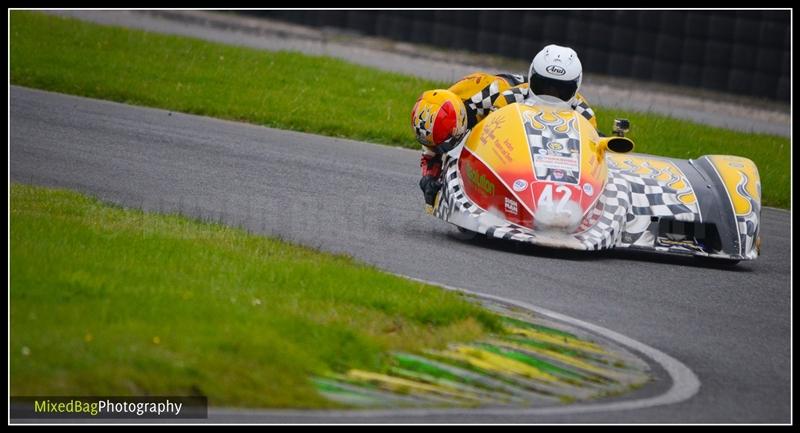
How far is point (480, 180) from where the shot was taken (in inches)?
368

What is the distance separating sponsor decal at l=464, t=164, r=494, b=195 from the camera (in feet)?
30.4

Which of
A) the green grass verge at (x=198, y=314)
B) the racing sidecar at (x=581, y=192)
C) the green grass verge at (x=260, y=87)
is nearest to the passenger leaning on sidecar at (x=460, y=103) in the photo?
the racing sidecar at (x=581, y=192)

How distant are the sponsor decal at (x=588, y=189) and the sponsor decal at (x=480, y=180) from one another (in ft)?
1.95

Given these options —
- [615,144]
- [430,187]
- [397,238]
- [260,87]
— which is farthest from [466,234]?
[260,87]

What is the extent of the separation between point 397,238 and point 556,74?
63.7 inches

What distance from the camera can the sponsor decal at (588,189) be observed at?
9.10m

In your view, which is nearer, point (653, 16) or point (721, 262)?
point (721, 262)

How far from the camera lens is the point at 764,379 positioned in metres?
6.89

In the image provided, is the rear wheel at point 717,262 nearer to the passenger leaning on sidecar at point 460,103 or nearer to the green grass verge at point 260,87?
the passenger leaning on sidecar at point 460,103

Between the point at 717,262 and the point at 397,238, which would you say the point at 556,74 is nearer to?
the point at 397,238

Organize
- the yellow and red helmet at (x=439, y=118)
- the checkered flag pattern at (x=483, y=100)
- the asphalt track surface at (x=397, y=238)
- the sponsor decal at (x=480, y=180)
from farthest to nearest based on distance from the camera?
1. the checkered flag pattern at (x=483, y=100)
2. the yellow and red helmet at (x=439, y=118)
3. the sponsor decal at (x=480, y=180)
4. the asphalt track surface at (x=397, y=238)

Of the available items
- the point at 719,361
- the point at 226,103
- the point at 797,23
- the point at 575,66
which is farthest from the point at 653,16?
the point at 719,361
